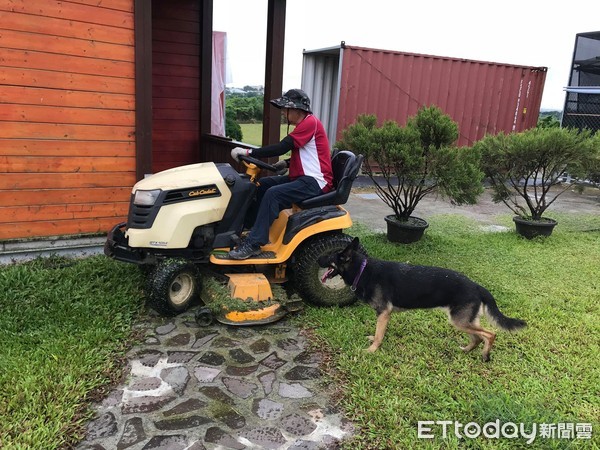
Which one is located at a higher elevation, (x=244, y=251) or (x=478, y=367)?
(x=244, y=251)

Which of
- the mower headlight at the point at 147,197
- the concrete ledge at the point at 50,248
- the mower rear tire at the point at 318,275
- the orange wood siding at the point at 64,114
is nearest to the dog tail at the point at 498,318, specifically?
the mower rear tire at the point at 318,275

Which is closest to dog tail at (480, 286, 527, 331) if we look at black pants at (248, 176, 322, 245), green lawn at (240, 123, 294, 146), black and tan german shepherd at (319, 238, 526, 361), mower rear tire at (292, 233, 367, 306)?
black and tan german shepherd at (319, 238, 526, 361)

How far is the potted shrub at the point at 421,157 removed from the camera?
19.4 feet

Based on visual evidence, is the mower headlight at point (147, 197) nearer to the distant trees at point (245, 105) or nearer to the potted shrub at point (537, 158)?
the potted shrub at point (537, 158)

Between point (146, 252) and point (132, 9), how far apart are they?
2.54 meters

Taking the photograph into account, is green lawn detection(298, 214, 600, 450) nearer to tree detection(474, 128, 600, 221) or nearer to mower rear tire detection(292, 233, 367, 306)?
mower rear tire detection(292, 233, 367, 306)

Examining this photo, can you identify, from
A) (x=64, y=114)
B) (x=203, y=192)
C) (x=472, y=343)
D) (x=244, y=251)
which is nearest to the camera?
(x=472, y=343)

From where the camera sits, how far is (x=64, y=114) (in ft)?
15.2

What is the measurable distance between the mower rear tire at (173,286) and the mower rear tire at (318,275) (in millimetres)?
892

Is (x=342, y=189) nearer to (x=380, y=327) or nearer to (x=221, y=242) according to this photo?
(x=221, y=242)

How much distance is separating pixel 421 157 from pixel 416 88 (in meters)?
5.76

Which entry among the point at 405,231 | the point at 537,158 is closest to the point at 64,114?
the point at 405,231

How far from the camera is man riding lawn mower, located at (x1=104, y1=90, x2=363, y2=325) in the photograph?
3.71 metres

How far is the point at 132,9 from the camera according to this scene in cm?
472
